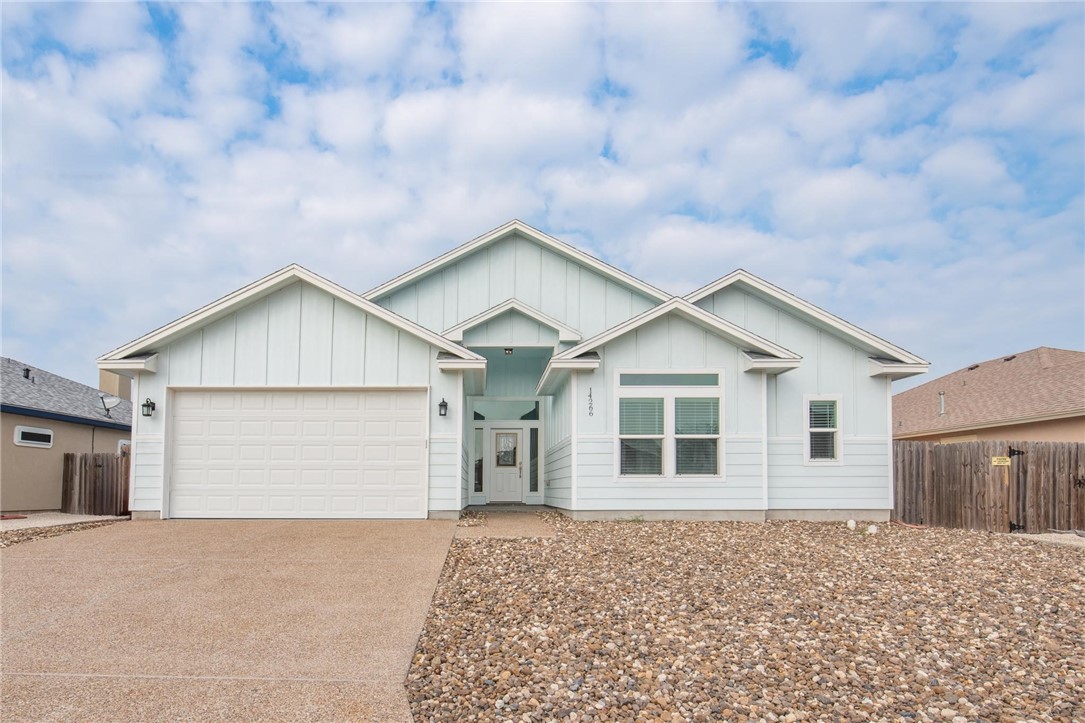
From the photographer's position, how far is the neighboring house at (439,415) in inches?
463

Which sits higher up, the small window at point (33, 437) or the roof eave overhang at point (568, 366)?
the roof eave overhang at point (568, 366)

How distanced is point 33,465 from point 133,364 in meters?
6.65

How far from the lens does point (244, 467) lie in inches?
466

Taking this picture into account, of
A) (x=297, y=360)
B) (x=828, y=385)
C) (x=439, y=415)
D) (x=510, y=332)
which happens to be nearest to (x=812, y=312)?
(x=828, y=385)

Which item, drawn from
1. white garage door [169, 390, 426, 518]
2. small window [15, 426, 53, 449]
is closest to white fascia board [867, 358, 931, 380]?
white garage door [169, 390, 426, 518]

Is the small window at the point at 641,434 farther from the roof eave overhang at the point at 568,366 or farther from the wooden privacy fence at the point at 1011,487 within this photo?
the wooden privacy fence at the point at 1011,487

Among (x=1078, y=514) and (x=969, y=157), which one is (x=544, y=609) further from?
(x=969, y=157)

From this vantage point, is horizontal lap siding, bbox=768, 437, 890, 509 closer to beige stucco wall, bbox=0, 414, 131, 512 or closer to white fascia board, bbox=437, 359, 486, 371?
white fascia board, bbox=437, 359, 486, 371

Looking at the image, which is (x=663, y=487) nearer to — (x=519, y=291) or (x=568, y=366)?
(x=568, y=366)

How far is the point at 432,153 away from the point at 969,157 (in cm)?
1085

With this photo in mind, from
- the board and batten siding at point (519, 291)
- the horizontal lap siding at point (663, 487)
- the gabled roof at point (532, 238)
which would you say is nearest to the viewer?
the horizontal lap siding at point (663, 487)

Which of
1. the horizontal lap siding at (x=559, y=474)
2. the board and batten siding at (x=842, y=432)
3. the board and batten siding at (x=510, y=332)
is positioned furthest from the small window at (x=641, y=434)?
the board and batten siding at (x=510, y=332)

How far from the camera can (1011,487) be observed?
1238cm

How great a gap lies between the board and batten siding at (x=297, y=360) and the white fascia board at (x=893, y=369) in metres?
7.49
